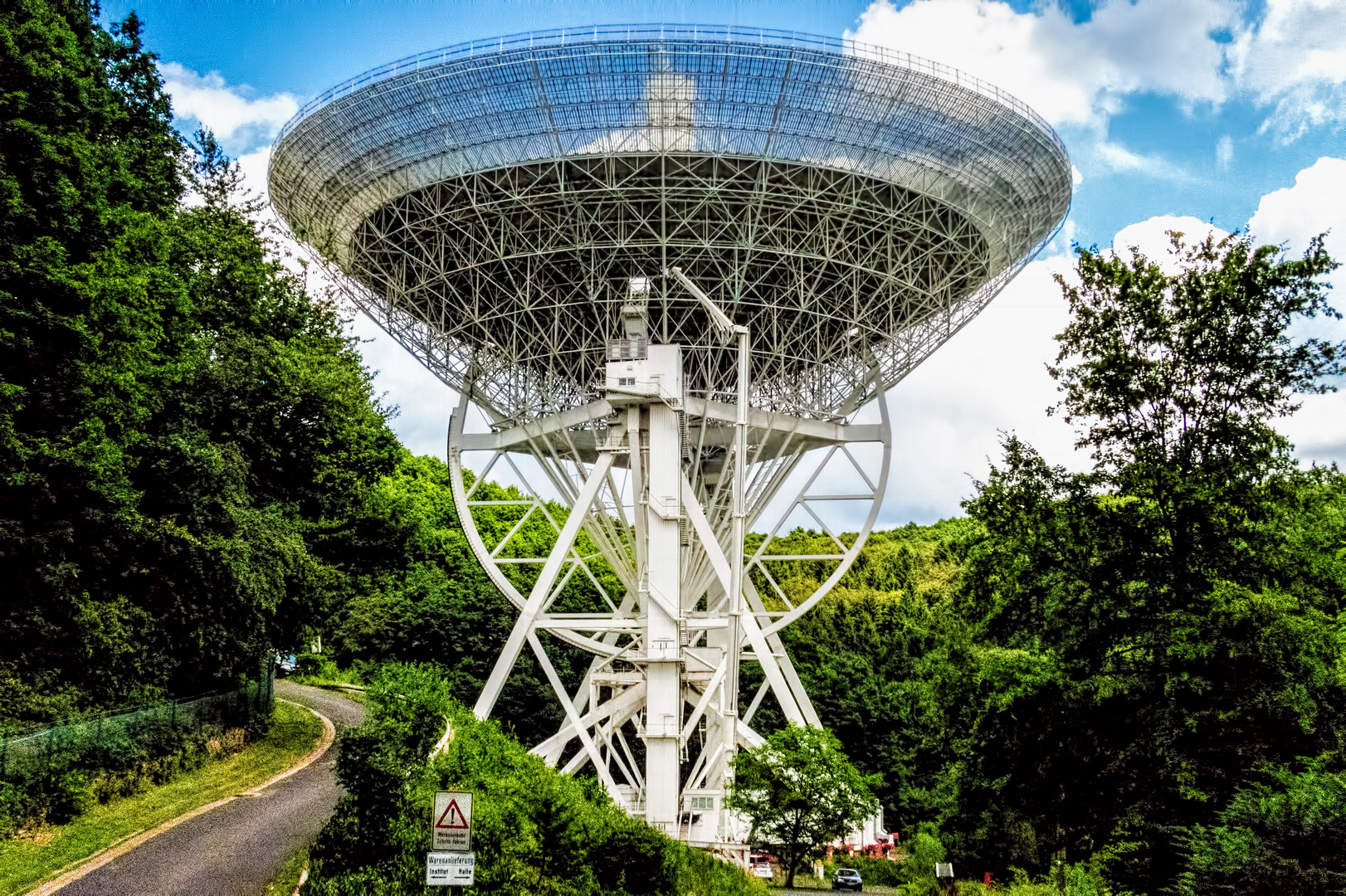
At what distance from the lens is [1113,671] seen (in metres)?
24.4

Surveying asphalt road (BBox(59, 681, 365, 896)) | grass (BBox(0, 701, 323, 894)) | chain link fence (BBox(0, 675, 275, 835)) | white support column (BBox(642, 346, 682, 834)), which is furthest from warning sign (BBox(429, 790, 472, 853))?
white support column (BBox(642, 346, 682, 834))

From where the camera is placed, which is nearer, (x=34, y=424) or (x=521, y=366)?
(x=34, y=424)

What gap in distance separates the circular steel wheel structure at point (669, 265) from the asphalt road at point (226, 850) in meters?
7.68

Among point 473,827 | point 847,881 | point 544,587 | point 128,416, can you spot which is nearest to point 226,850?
point 473,827

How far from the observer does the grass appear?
2033 centimetres

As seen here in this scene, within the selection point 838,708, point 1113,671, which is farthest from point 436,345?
point 838,708

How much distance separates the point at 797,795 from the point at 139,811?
14.9 meters

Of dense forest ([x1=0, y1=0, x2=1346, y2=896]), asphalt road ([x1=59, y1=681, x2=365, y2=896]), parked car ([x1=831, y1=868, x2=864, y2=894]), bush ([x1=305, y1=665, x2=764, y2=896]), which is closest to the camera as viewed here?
bush ([x1=305, y1=665, x2=764, y2=896])

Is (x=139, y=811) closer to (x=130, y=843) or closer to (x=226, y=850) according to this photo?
(x=130, y=843)

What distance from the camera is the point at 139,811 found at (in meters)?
25.4

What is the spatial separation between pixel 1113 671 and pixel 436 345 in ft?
67.7

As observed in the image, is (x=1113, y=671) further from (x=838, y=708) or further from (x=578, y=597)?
(x=578, y=597)

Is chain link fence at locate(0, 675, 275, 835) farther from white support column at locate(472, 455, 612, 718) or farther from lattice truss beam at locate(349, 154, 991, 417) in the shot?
lattice truss beam at locate(349, 154, 991, 417)

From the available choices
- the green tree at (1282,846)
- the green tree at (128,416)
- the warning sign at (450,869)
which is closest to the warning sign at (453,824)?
the warning sign at (450,869)
